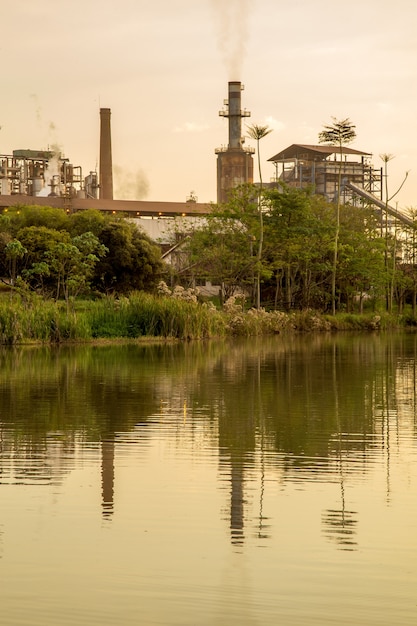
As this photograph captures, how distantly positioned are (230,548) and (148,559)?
55 centimetres

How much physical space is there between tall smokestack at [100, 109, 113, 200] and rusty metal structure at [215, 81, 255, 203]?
8826 mm

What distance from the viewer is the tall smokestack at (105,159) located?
80.8 meters

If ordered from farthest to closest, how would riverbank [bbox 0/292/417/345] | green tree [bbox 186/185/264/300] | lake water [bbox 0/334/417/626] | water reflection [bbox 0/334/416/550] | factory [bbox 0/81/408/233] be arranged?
factory [bbox 0/81/408/233] → green tree [bbox 186/185/264/300] → riverbank [bbox 0/292/417/345] → water reflection [bbox 0/334/416/550] → lake water [bbox 0/334/417/626]

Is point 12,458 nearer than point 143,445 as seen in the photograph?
Yes

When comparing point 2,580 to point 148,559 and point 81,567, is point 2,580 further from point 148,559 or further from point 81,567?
point 148,559

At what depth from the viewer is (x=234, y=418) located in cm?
1362

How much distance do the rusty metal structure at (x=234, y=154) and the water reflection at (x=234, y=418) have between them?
5941 centimetres

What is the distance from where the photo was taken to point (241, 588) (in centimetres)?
592

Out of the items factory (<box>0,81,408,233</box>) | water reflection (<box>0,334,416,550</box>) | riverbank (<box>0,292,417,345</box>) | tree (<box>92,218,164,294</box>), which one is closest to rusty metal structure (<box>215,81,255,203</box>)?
factory (<box>0,81,408,233</box>)

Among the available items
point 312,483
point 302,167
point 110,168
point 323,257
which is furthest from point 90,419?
point 302,167

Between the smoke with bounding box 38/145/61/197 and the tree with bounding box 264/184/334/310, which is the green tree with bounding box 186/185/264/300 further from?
the smoke with bounding box 38/145/61/197

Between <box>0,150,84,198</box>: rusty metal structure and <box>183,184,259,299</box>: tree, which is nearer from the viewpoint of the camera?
<box>183,184,259,299</box>: tree

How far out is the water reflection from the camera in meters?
9.17

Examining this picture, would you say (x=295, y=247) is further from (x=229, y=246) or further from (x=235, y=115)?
(x=235, y=115)
